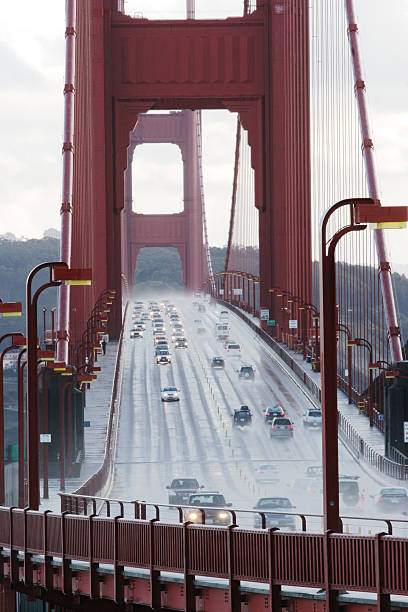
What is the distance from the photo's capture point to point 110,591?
22703 mm

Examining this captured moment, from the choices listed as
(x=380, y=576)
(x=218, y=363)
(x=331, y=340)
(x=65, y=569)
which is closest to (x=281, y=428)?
(x=218, y=363)

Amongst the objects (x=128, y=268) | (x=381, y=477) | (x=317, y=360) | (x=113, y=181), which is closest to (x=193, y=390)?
(x=317, y=360)

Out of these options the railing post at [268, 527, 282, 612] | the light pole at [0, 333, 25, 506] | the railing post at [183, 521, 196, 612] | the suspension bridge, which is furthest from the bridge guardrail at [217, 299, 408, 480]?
the railing post at [268, 527, 282, 612]

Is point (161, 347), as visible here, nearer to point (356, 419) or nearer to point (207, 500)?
point (356, 419)

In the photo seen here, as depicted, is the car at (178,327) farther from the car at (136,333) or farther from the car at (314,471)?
the car at (314,471)

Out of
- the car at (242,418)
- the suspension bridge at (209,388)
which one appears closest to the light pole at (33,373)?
the suspension bridge at (209,388)

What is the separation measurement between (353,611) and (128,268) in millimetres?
166717

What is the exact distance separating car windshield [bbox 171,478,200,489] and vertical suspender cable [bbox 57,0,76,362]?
31.3ft

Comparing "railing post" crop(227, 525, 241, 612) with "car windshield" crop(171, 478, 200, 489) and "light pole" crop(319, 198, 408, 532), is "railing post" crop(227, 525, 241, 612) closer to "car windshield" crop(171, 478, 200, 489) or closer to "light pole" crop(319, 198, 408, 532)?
"light pole" crop(319, 198, 408, 532)

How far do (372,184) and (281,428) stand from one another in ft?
45.8

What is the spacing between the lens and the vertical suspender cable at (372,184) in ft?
203

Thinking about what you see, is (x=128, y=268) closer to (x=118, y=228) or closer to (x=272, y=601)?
(x=118, y=228)

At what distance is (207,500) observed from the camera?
133ft

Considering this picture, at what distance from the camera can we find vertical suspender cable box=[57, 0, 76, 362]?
5741cm
